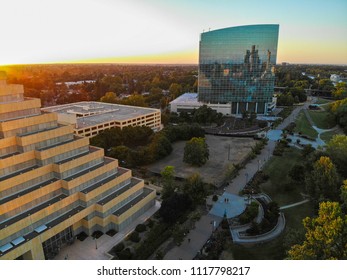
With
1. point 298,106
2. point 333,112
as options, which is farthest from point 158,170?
point 298,106

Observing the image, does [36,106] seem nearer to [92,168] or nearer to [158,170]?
[92,168]

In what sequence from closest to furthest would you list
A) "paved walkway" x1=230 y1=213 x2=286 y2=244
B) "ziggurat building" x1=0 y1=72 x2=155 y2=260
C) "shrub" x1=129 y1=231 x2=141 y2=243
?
"ziggurat building" x1=0 y1=72 x2=155 y2=260 → "shrub" x1=129 y1=231 x2=141 y2=243 → "paved walkway" x1=230 y1=213 x2=286 y2=244

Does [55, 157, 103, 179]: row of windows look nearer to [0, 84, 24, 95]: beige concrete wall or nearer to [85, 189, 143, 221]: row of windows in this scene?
[85, 189, 143, 221]: row of windows

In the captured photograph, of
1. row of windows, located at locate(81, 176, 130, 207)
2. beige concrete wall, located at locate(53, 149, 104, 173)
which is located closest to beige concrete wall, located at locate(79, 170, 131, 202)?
row of windows, located at locate(81, 176, 130, 207)

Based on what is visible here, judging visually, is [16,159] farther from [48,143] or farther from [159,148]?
[159,148]

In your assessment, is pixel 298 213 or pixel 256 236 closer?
pixel 256 236

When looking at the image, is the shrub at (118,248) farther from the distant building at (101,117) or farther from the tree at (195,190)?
the distant building at (101,117)

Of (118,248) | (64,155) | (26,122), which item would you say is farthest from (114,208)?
(26,122)
